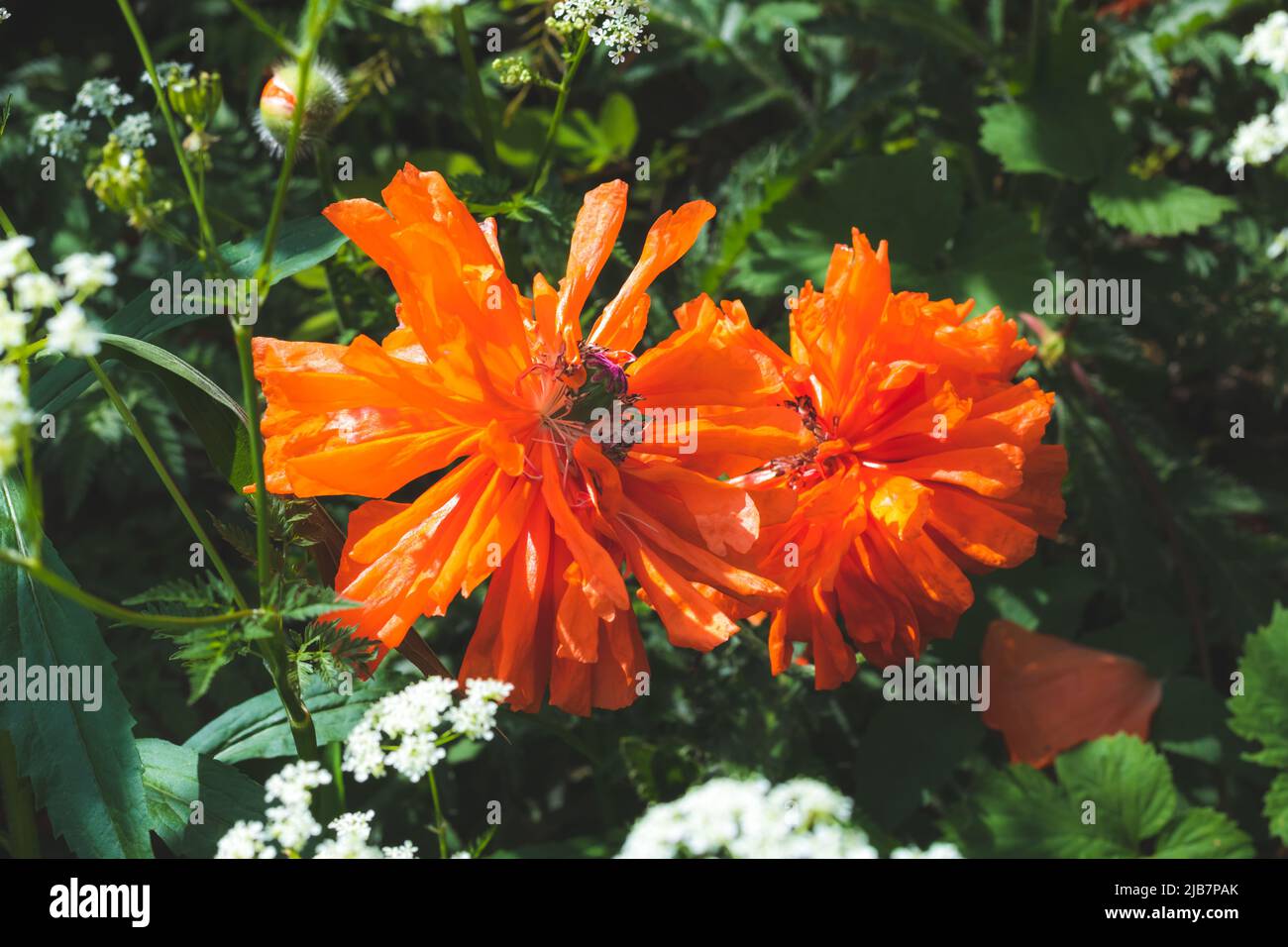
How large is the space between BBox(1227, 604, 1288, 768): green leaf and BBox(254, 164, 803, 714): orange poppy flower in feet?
3.18

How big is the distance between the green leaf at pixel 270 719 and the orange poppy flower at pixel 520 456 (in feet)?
1.00

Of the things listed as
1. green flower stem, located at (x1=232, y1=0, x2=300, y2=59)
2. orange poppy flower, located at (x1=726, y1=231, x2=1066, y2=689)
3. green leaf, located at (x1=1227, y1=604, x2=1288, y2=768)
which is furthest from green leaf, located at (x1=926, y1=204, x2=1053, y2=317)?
green flower stem, located at (x1=232, y1=0, x2=300, y2=59)

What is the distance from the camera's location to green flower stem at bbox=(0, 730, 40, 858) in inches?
65.2

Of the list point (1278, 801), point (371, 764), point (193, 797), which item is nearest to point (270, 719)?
point (193, 797)

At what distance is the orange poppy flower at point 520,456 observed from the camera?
1.42m

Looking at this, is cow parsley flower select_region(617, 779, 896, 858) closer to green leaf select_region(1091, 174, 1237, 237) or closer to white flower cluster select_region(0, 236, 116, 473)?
white flower cluster select_region(0, 236, 116, 473)

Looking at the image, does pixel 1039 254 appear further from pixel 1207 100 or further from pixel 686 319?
pixel 1207 100

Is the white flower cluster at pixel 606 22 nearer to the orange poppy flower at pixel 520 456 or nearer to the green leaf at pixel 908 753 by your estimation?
the orange poppy flower at pixel 520 456

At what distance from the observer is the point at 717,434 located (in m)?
1.49

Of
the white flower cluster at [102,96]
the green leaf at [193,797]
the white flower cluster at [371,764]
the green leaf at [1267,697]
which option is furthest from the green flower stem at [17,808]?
the green leaf at [1267,697]

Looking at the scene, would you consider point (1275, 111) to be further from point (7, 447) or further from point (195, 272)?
point (7, 447)

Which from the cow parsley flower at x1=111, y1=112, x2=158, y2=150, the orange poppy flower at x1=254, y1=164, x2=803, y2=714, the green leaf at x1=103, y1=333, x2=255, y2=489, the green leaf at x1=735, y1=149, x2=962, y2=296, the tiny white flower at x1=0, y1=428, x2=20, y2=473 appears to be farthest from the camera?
the green leaf at x1=735, y1=149, x2=962, y2=296

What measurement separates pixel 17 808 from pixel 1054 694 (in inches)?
66.1

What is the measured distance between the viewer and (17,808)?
1.66 metres
